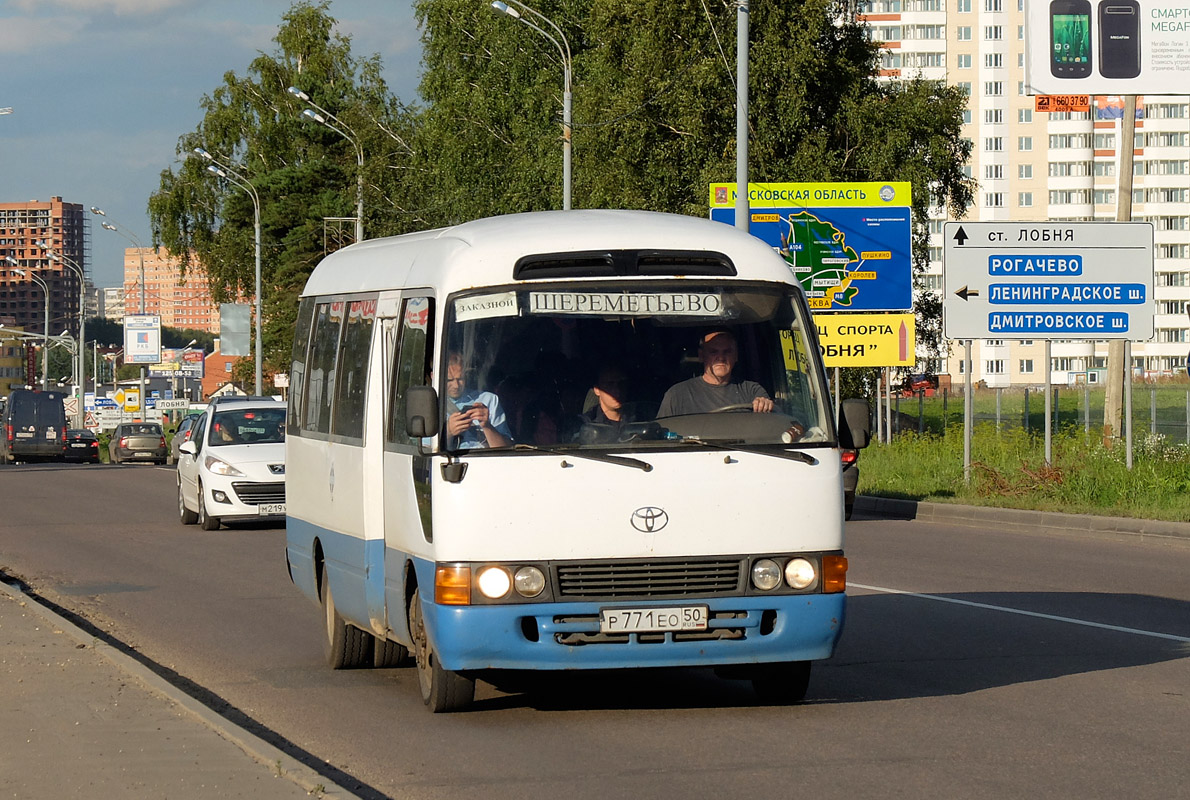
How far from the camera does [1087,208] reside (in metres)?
131

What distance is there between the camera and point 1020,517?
22.8 metres

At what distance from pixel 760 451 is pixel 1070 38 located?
23325 mm

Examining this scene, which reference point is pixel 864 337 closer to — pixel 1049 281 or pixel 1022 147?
pixel 1049 281

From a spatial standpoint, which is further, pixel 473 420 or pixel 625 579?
pixel 473 420

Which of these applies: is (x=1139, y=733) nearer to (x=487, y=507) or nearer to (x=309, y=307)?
(x=487, y=507)

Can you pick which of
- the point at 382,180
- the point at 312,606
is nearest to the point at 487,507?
the point at 312,606

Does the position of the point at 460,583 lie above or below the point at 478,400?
below

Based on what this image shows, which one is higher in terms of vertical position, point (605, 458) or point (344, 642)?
point (605, 458)

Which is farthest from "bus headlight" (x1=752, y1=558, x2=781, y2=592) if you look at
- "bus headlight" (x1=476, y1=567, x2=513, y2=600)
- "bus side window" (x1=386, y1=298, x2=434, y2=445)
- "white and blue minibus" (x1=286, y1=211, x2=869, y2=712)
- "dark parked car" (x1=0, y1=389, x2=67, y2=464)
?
"dark parked car" (x1=0, y1=389, x2=67, y2=464)

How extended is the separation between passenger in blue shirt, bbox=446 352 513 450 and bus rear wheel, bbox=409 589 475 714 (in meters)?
0.81

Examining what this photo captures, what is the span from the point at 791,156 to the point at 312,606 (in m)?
31.4

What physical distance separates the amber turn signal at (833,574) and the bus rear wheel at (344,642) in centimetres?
317

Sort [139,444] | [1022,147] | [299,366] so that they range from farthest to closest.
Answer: [1022,147], [139,444], [299,366]

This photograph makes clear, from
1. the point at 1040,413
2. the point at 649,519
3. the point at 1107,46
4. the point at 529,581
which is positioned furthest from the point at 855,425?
the point at 1040,413
